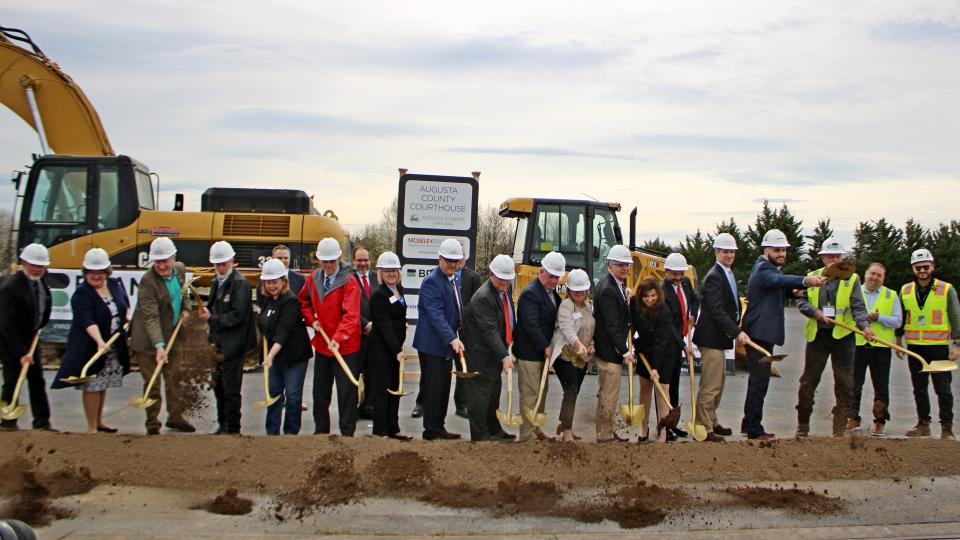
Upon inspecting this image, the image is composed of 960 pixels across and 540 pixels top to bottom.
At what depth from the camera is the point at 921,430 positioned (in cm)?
894

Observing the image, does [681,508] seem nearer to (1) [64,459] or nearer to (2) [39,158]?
(1) [64,459]

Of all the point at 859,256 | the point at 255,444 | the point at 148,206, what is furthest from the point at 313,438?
the point at 859,256

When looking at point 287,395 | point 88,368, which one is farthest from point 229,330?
point 88,368

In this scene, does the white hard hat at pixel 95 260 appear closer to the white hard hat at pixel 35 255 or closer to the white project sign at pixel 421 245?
the white hard hat at pixel 35 255

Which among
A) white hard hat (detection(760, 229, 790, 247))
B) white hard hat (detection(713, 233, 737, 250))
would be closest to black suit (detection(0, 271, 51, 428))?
white hard hat (detection(713, 233, 737, 250))

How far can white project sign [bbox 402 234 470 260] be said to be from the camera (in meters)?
12.2

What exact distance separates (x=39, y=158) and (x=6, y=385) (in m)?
6.63

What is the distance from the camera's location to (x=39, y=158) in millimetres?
13664

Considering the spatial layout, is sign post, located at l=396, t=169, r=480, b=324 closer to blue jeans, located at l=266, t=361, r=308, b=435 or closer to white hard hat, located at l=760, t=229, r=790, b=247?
blue jeans, located at l=266, t=361, r=308, b=435

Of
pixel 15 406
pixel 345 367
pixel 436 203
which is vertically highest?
pixel 436 203

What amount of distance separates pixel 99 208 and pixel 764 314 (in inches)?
409

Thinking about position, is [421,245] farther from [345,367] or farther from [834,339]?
[834,339]

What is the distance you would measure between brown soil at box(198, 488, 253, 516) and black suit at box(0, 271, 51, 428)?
123 inches

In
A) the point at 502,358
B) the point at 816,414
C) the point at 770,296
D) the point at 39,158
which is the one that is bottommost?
the point at 816,414
